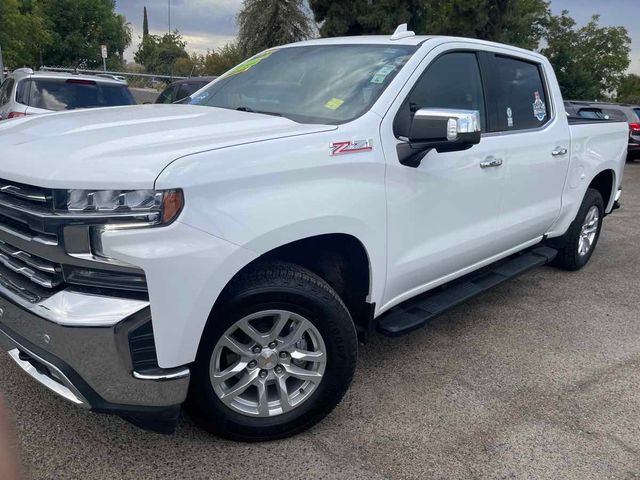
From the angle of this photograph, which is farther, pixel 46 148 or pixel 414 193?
pixel 414 193

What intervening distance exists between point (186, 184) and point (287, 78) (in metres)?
1.67

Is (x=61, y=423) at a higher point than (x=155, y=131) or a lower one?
lower

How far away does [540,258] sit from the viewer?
4.68 metres

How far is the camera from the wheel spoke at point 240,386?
259 cm

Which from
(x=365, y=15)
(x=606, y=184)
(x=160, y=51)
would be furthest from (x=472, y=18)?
(x=160, y=51)

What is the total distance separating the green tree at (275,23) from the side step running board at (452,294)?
26411 mm

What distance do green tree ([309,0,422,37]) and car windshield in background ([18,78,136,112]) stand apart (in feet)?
61.4

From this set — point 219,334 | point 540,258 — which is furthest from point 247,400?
point 540,258

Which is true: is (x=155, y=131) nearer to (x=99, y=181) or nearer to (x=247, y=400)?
(x=99, y=181)

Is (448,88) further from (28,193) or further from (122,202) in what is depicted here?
(28,193)

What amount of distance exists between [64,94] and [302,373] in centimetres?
Result: 681

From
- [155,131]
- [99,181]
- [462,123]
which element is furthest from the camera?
[462,123]

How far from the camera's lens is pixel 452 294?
371cm

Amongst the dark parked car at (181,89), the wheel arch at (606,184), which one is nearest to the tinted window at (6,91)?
the dark parked car at (181,89)
